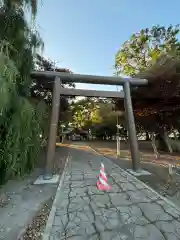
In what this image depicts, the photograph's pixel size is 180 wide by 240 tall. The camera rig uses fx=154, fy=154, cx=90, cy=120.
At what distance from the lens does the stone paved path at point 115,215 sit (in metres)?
2.45

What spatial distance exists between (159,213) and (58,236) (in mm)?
1955

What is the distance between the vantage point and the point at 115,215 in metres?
2.99

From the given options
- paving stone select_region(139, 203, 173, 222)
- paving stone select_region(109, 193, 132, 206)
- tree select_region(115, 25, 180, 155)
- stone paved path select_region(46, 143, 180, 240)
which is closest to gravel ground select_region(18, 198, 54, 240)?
stone paved path select_region(46, 143, 180, 240)

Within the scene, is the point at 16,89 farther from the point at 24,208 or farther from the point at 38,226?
the point at 38,226

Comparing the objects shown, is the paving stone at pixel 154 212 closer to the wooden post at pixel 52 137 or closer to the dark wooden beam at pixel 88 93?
the wooden post at pixel 52 137

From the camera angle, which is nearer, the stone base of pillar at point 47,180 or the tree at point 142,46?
the stone base of pillar at point 47,180

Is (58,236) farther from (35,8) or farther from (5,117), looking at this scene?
(35,8)

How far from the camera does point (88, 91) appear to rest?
653 centimetres

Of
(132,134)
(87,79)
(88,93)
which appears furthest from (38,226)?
(87,79)

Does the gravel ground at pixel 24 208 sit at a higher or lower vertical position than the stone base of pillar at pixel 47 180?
lower

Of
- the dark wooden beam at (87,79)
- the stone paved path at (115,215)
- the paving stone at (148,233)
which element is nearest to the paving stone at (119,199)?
the stone paved path at (115,215)

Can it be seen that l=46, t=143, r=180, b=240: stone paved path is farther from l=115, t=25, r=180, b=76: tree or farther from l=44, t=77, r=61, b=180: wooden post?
l=115, t=25, r=180, b=76: tree

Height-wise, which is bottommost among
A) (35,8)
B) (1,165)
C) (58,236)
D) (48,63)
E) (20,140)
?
(58,236)

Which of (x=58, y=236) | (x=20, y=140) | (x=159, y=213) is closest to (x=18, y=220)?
(x=58, y=236)
